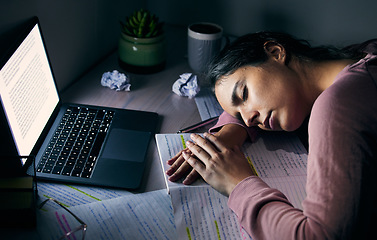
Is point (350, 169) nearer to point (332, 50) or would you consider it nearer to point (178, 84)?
point (332, 50)

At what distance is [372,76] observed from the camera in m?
0.76

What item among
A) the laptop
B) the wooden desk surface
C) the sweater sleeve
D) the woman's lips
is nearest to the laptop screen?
the laptop

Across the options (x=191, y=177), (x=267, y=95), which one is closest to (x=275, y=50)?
(x=267, y=95)

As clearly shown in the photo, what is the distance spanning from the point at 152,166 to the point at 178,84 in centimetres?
38

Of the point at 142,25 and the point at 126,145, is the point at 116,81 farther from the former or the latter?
the point at 126,145

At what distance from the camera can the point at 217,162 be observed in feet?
2.78

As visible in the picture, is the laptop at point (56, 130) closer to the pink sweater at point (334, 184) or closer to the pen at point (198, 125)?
the pen at point (198, 125)

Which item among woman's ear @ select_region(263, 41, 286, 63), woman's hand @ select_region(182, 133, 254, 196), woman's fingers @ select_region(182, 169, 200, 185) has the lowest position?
woman's fingers @ select_region(182, 169, 200, 185)

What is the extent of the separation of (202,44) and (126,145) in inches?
20.7

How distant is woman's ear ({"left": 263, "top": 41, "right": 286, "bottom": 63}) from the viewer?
942mm

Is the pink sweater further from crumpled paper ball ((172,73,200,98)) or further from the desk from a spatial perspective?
crumpled paper ball ((172,73,200,98))

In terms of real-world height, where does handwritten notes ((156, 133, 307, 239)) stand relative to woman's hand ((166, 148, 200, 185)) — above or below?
below

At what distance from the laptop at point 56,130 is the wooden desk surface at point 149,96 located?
0.06m

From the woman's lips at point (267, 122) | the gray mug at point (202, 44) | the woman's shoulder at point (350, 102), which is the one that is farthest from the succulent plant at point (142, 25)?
the woman's shoulder at point (350, 102)
